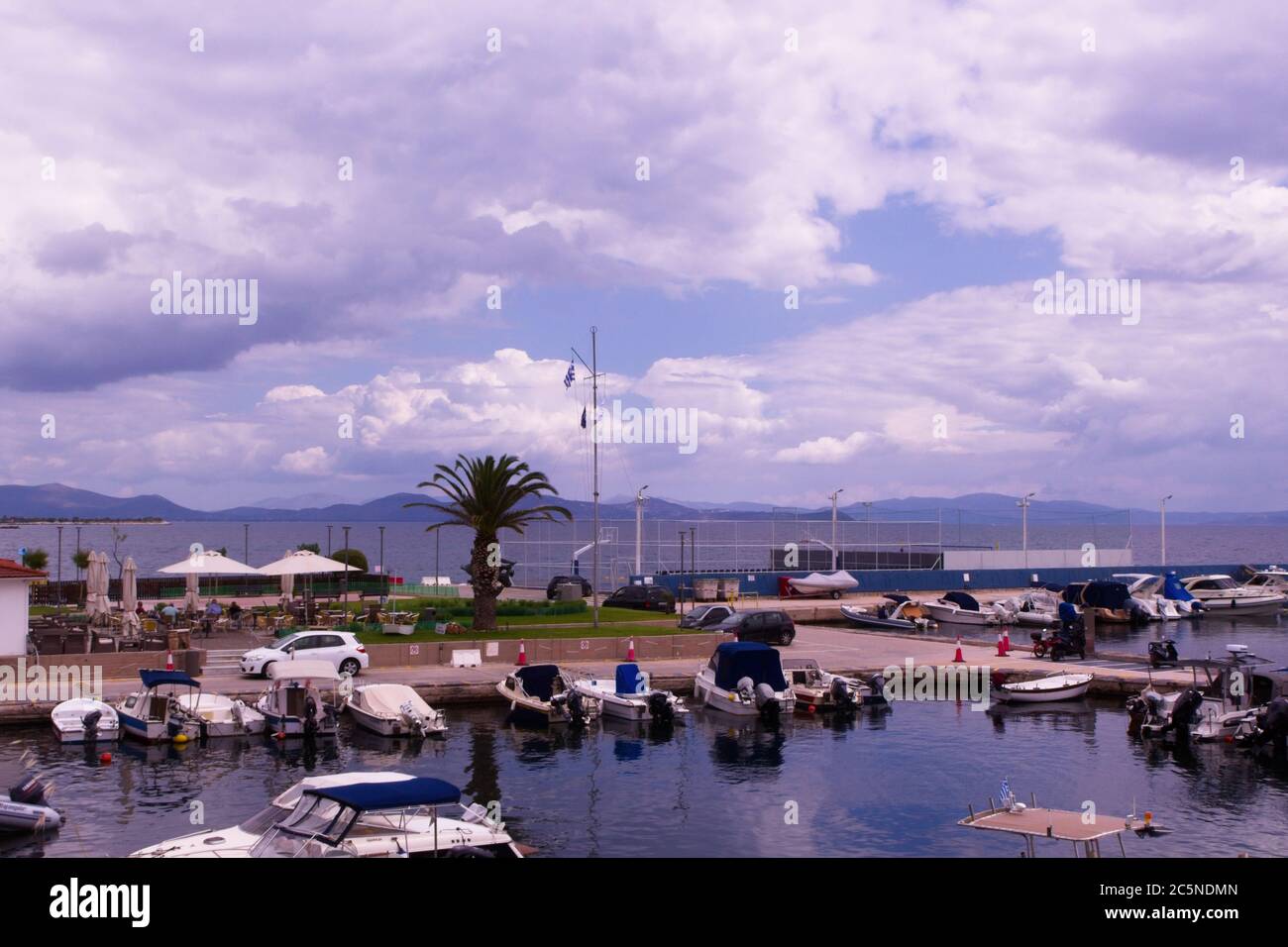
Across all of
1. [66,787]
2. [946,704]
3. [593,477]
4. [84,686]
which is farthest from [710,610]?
[66,787]

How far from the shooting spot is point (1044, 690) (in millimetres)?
38094

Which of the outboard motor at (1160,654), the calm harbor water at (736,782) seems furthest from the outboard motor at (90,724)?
the outboard motor at (1160,654)

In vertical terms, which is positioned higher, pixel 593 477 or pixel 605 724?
pixel 593 477

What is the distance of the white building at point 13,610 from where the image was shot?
34.5m

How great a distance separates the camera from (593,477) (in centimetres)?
4766

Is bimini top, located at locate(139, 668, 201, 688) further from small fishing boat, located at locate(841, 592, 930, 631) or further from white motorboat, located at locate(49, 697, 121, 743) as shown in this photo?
small fishing boat, located at locate(841, 592, 930, 631)

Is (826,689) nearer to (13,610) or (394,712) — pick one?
(394,712)

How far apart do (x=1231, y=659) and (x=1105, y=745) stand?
196 inches

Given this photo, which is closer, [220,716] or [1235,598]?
[220,716]

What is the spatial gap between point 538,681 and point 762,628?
15274 millimetres

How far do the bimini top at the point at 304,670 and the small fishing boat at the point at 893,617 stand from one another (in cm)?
3390

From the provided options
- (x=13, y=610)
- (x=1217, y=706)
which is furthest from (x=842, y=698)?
(x=13, y=610)
